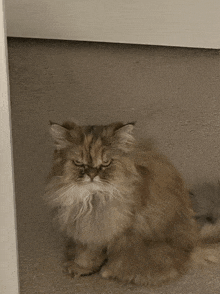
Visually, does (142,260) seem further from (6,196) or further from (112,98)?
(112,98)

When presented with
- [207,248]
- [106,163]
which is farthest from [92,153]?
[207,248]

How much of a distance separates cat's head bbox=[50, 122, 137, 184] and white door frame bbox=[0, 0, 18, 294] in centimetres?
26

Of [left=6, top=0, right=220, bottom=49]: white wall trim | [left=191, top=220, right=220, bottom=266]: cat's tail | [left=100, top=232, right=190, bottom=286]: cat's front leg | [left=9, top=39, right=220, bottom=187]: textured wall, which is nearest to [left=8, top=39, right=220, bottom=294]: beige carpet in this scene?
[left=9, top=39, right=220, bottom=187]: textured wall

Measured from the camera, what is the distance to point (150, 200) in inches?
44.1

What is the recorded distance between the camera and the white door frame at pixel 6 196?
0.76 meters

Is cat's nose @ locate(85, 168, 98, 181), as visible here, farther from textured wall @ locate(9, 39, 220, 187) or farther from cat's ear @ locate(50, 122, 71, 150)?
textured wall @ locate(9, 39, 220, 187)

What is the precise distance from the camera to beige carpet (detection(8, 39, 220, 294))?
4.80 feet

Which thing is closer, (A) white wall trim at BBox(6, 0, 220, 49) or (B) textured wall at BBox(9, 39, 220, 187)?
(A) white wall trim at BBox(6, 0, 220, 49)

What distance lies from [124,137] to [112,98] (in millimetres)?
556

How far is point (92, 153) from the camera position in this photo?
104 centimetres

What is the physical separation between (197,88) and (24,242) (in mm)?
1004

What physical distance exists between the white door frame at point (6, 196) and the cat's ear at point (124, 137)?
1.11ft

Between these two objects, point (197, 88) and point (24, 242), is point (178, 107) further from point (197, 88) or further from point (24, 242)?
point (24, 242)

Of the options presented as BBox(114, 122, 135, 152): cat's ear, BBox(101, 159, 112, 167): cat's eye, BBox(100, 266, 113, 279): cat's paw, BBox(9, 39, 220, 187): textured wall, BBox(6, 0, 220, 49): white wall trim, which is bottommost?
BBox(100, 266, 113, 279): cat's paw
